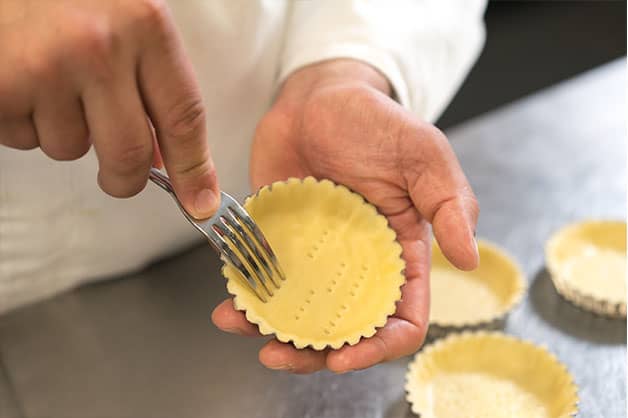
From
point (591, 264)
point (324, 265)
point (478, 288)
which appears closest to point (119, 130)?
point (324, 265)

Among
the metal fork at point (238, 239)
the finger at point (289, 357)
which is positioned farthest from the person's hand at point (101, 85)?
the finger at point (289, 357)

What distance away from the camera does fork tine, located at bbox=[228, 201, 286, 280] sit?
2.66 feet

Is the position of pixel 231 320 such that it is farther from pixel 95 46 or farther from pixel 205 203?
pixel 95 46

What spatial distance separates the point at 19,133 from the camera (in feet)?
2.10

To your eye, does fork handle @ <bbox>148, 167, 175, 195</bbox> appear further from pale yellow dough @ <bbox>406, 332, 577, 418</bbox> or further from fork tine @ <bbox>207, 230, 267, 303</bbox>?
pale yellow dough @ <bbox>406, 332, 577, 418</bbox>

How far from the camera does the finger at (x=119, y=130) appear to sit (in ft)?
2.02

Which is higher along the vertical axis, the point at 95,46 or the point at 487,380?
the point at 95,46

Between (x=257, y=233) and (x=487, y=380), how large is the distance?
13.9 inches

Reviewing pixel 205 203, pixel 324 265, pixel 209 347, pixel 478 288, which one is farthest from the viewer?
pixel 478 288

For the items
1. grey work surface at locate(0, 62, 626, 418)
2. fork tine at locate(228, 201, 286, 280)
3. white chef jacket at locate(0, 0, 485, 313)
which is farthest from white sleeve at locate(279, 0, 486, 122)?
fork tine at locate(228, 201, 286, 280)

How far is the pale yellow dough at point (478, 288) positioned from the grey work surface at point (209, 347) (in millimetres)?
33

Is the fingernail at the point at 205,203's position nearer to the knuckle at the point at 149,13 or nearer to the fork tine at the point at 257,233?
the fork tine at the point at 257,233

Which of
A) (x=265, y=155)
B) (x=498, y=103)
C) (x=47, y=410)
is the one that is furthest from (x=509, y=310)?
(x=498, y=103)

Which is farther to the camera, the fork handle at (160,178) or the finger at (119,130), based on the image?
the fork handle at (160,178)
